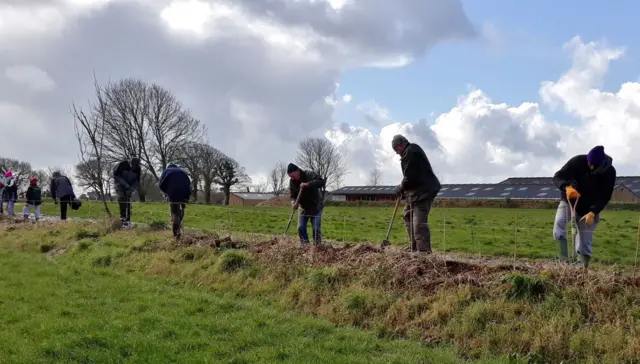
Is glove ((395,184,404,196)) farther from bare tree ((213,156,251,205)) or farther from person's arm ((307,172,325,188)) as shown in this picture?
bare tree ((213,156,251,205))

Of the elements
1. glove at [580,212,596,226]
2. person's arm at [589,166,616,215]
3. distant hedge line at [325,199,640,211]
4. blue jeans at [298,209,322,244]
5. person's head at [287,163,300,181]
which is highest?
person's head at [287,163,300,181]

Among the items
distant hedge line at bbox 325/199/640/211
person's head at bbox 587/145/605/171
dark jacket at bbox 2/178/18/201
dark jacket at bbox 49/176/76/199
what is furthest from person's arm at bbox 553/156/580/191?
distant hedge line at bbox 325/199/640/211

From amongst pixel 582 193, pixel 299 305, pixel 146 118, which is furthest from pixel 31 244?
pixel 146 118

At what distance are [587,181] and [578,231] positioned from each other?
70 cm

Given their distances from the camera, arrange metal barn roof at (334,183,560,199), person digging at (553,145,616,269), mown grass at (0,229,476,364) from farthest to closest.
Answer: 1. metal barn roof at (334,183,560,199)
2. person digging at (553,145,616,269)
3. mown grass at (0,229,476,364)

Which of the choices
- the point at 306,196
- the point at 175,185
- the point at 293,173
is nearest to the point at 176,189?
the point at 175,185

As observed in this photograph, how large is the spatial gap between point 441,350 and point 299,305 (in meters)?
2.21

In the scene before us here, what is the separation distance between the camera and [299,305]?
6.95 meters

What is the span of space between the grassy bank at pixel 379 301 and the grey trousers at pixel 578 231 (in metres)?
0.92

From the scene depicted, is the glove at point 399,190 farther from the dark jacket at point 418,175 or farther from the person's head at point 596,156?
the person's head at point 596,156

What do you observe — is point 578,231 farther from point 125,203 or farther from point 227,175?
point 227,175

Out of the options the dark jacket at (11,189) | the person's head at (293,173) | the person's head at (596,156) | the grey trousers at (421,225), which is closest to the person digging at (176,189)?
the person's head at (293,173)

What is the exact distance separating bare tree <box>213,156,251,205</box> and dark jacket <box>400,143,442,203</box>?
59.9 meters

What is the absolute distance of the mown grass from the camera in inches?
193
